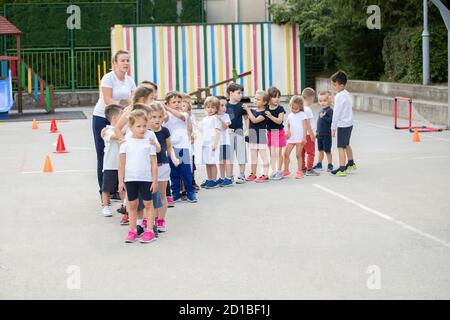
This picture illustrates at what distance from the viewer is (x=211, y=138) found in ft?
46.4

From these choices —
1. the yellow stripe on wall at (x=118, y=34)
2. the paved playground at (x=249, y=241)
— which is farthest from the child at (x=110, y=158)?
the yellow stripe on wall at (x=118, y=34)

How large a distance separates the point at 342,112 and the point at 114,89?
397 centimetres

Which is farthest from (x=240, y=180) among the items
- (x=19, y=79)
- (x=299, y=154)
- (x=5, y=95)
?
(x=19, y=79)

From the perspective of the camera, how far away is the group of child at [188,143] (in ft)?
33.7

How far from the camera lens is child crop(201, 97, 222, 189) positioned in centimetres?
1403

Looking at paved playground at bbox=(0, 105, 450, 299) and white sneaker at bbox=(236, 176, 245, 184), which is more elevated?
white sneaker at bbox=(236, 176, 245, 184)

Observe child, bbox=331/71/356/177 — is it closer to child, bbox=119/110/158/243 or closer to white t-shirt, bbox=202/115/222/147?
white t-shirt, bbox=202/115/222/147

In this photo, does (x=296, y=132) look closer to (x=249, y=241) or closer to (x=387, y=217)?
(x=387, y=217)

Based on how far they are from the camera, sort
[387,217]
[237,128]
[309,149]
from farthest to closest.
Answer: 1. [309,149]
2. [237,128]
3. [387,217]

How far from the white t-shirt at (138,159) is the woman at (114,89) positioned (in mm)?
2373

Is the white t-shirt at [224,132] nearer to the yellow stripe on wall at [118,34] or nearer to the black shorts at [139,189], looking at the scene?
the black shorts at [139,189]

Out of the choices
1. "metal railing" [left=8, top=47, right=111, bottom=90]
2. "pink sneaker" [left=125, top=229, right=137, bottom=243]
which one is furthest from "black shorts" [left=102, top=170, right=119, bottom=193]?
"metal railing" [left=8, top=47, right=111, bottom=90]

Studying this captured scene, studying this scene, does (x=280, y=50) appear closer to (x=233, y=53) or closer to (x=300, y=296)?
(x=233, y=53)

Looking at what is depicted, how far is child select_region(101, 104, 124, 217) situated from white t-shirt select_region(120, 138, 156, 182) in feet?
4.72
